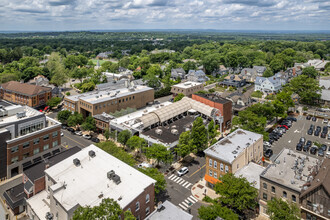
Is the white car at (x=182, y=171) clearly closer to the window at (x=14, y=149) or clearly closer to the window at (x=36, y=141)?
the window at (x=36, y=141)

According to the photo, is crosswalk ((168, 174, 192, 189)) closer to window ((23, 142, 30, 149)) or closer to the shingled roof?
window ((23, 142, 30, 149))

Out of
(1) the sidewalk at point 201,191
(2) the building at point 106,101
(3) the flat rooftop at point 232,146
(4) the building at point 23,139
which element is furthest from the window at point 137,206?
(2) the building at point 106,101

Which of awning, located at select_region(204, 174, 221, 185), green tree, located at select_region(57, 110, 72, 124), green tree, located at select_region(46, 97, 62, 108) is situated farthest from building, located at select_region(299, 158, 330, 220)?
green tree, located at select_region(46, 97, 62, 108)

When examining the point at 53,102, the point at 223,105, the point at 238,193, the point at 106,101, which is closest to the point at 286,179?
the point at 238,193

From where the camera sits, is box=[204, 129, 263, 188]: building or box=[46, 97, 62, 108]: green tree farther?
box=[46, 97, 62, 108]: green tree

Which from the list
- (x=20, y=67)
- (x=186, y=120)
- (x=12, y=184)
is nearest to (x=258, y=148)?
(x=186, y=120)

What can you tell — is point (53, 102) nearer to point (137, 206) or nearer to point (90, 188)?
point (90, 188)
